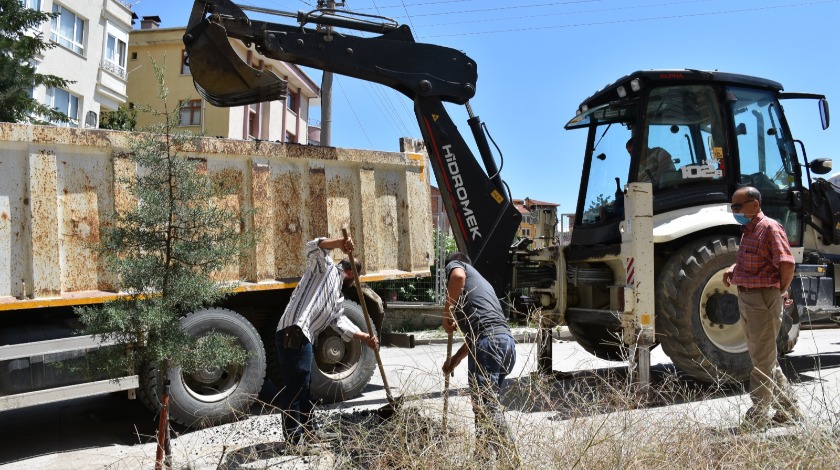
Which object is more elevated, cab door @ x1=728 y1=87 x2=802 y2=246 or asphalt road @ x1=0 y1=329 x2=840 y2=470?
cab door @ x1=728 y1=87 x2=802 y2=246

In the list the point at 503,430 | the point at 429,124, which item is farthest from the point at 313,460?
the point at 429,124

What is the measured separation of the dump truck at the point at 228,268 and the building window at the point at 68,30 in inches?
779

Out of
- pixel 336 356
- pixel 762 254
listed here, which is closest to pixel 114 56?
pixel 336 356

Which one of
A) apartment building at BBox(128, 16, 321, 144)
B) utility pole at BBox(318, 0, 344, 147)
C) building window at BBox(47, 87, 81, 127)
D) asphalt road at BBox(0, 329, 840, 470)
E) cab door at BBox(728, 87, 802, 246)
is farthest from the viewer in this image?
apartment building at BBox(128, 16, 321, 144)

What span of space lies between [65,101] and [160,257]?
2177 centimetres

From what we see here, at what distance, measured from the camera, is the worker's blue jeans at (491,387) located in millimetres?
3225

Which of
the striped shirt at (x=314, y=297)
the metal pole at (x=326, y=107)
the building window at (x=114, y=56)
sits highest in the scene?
the building window at (x=114, y=56)

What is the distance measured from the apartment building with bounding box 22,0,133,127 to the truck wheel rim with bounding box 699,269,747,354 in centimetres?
2017

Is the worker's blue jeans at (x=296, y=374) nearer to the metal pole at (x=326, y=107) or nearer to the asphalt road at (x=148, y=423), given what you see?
the asphalt road at (x=148, y=423)

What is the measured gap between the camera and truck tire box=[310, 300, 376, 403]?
6.46 meters

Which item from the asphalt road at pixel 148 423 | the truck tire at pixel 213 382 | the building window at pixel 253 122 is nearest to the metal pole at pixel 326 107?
the asphalt road at pixel 148 423

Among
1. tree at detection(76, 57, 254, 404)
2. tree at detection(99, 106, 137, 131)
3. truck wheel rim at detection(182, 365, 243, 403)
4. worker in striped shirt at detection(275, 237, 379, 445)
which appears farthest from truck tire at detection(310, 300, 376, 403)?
tree at detection(99, 106, 137, 131)

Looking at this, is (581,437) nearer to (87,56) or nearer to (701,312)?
(701,312)

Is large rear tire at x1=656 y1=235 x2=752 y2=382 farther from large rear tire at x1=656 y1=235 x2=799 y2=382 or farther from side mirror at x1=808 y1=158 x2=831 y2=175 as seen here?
side mirror at x1=808 y1=158 x2=831 y2=175
